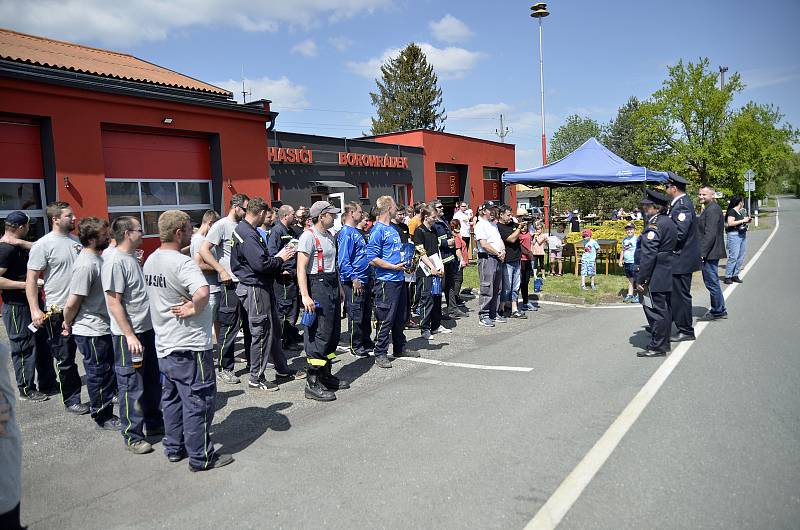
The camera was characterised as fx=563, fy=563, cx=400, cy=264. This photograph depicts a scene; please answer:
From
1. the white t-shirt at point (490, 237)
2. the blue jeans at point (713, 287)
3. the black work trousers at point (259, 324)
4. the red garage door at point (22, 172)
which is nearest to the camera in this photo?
the black work trousers at point (259, 324)

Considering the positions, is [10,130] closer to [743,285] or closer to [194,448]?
[194,448]

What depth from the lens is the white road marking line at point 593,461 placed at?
3321 millimetres

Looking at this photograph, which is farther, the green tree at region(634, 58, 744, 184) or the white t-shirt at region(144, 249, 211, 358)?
the green tree at region(634, 58, 744, 184)

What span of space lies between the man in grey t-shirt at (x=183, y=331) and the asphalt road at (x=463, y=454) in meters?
0.32

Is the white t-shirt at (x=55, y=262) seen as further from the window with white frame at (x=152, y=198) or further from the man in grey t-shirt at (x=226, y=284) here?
the window with white frame at (x=152, y=198)

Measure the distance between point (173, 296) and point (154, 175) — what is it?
10652 millimetres

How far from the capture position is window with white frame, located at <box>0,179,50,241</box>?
10.9m

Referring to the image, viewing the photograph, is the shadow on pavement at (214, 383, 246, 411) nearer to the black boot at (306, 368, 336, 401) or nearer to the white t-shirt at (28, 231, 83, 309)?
the black boot at (306, 368, 336, 401)

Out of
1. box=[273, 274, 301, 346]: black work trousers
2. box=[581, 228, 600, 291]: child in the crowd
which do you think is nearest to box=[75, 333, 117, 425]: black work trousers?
box=[273, 274, 301, 346]: black work trousers

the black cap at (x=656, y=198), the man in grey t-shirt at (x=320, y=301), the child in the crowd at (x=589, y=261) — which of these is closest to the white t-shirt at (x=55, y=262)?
the man in grey t-shirt at (x=320, y=301)

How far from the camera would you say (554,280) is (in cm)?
1363

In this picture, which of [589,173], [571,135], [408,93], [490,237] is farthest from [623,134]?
[490,237]

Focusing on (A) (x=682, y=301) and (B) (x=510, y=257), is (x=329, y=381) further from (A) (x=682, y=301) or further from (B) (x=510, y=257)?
(A) (x=682, y=301)

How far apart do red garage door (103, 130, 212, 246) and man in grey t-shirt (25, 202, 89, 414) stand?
25.7 feet
